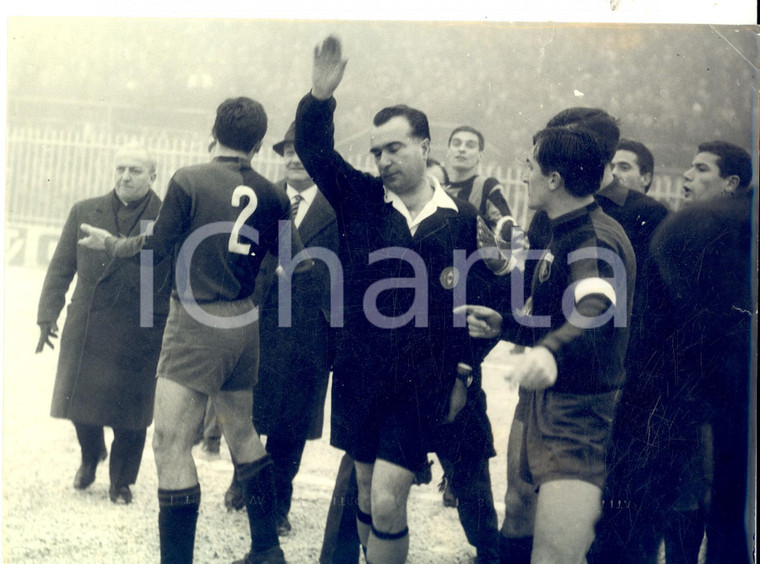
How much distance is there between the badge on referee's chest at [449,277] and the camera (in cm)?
285

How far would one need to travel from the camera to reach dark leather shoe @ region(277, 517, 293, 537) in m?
3.01

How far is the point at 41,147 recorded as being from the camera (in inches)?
124

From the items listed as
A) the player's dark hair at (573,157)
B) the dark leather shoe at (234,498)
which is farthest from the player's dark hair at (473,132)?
the dark leather shoe at (234,498)

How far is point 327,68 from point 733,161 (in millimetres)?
1776

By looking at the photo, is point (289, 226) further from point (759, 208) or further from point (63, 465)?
point (759, 208)

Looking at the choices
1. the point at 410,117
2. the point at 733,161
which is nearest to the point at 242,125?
the point at 410,117

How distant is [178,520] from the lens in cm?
288

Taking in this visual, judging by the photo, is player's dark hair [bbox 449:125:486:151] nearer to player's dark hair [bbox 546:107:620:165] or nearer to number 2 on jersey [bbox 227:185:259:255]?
player's dark hair [bbox 546:107:620:165]

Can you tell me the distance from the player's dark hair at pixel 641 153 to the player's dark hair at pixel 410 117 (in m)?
0.83

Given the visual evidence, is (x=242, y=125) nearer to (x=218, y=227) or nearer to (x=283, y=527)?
(x=218, y=227)

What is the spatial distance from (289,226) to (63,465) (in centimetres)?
151

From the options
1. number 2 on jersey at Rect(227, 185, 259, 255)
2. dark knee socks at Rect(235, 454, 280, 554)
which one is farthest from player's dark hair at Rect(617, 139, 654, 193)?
dark knee socks at Rect(235, 454, 280, 554)

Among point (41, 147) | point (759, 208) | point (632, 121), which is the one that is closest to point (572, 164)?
point (632, 121)

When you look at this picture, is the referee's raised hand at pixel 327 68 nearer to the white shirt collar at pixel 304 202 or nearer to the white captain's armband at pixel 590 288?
the white shirt collar at pixel 304 202
